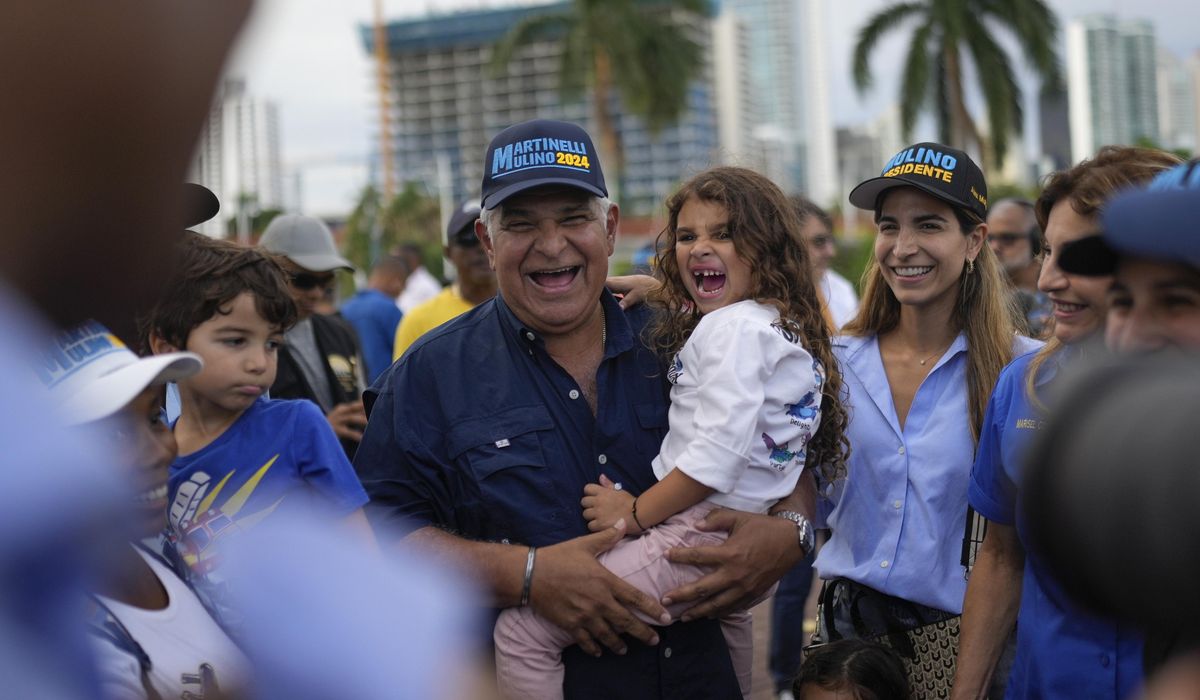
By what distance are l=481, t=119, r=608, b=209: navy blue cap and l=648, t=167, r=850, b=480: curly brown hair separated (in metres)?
0.36

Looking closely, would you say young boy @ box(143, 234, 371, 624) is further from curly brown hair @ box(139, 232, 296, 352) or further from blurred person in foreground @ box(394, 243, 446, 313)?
blurred person in foreground @ box(394, 243, 446, 313)

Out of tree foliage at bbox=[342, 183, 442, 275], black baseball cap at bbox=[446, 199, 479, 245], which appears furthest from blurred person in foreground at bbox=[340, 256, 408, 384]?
tree foliage at bbox=[342, 183, 442, 275]

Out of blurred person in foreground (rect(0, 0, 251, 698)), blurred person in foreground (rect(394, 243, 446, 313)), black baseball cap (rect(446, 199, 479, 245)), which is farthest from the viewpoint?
blurred person in foreground (rect(394, 243, 446, 313))

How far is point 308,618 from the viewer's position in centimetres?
96

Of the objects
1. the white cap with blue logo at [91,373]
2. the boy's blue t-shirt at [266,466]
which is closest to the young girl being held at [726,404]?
the boy's blue t-shirt at [266,466]

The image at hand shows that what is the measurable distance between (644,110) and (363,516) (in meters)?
33.1

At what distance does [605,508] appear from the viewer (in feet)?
10.0

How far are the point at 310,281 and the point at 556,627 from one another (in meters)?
2.98

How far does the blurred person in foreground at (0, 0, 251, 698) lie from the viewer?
2.47 feet

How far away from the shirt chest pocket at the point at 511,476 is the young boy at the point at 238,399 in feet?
1.24

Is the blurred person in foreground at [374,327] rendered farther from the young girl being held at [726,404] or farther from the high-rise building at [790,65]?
the high-rise building at [790,65]

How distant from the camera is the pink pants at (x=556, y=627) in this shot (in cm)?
302

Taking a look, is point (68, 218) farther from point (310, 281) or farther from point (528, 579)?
point (310, 281)

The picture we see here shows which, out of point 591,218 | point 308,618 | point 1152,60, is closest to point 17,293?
point 308,618
